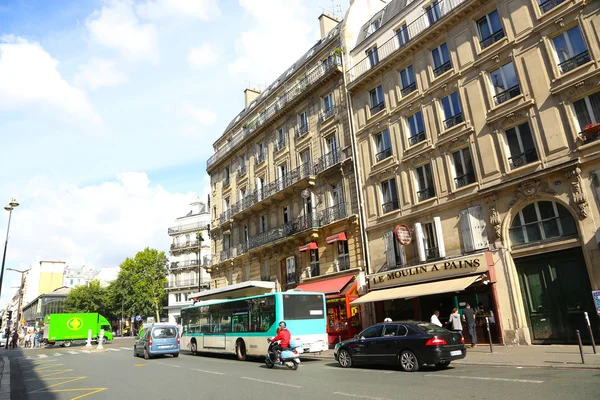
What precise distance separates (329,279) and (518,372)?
46.9 ft

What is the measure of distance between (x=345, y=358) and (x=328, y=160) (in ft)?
46.2

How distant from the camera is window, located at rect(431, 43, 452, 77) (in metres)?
19.9

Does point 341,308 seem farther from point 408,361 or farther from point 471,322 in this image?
point 408,361

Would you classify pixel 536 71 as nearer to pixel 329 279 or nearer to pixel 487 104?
pixel 487 104

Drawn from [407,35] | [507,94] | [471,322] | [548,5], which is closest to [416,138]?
[507,94]

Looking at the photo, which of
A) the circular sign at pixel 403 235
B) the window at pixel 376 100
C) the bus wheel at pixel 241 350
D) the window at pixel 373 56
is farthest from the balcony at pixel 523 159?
the bus wheel at pixel 241 350

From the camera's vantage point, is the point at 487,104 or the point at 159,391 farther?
the point at 487,104

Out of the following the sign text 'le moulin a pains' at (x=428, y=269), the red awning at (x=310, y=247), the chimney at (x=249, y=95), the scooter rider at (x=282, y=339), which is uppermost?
the chimney at (x=249, y=95)

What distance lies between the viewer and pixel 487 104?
17.7 meters

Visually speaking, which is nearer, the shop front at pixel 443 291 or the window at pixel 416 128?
the shop front at pixel 443 291

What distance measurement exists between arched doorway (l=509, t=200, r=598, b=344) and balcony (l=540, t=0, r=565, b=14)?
7512 millimetres

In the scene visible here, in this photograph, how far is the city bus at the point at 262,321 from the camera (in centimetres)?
1656

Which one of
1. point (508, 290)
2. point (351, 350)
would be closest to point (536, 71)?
point (508, 290)

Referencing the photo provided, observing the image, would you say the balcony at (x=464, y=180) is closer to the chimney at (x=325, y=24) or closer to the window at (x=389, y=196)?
the window at (x=389, y=196)
